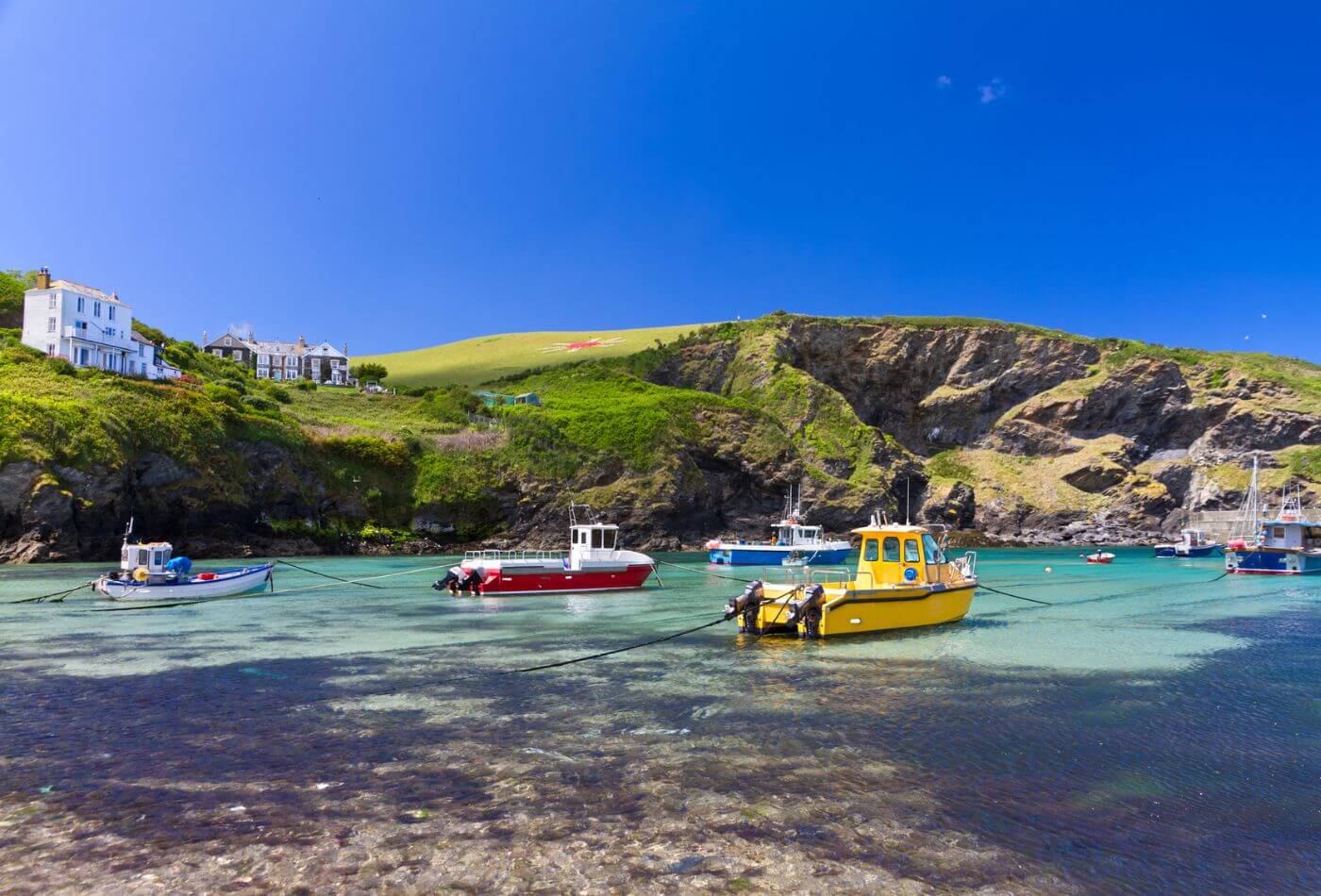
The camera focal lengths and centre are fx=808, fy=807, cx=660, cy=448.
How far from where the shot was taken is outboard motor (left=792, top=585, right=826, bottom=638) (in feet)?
78.2

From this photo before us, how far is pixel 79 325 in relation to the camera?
79625 mm

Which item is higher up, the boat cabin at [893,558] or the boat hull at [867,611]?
the boat cabin at [893,558]

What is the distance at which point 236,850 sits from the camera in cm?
850

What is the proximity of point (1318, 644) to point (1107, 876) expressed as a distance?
79.7ft

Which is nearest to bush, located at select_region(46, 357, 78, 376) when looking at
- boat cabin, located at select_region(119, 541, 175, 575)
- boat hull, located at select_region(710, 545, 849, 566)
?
boat cabin, located at select_region(119, 541, 175, 575)

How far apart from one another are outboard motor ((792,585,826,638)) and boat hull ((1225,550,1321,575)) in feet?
164

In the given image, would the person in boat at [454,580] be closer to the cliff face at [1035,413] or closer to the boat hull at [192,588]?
the boat hull at [192,588]

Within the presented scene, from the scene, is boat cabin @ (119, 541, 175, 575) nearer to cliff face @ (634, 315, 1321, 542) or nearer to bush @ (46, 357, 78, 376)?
bush @ (46, 357, 78, 376)

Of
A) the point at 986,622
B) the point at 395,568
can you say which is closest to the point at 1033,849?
the point at 986,622

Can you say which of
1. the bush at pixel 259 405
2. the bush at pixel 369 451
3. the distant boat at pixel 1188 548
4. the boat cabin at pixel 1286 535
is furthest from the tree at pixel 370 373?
the boat cabin at pixel 1286 535

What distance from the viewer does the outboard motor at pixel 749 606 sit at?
24.8 metres

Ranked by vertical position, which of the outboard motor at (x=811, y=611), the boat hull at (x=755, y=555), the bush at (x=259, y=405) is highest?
the bush at (x=259, y=405)

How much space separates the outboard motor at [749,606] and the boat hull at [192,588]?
2471cm

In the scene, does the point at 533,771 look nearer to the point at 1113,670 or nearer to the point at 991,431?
the point at 1113,670
